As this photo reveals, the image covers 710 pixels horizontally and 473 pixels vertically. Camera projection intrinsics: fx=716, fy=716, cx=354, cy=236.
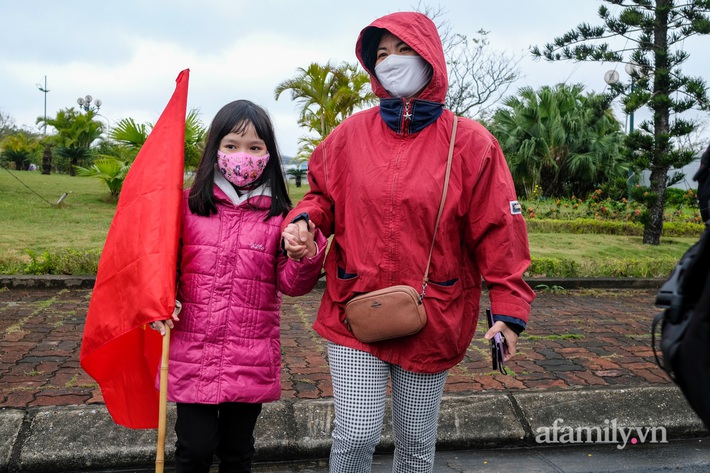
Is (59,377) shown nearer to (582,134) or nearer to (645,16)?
(645,16)

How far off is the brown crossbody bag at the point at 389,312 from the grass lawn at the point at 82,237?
6.41 metres

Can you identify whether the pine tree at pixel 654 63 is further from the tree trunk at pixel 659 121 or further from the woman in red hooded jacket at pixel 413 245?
the woman in red hooded jacket at pixel 413 245

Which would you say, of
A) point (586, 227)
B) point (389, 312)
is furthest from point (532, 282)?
point (586, 227)

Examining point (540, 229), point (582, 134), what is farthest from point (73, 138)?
point (540, 229)

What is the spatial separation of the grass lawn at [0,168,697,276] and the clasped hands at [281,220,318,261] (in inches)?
245

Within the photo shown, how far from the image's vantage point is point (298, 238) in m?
2.59

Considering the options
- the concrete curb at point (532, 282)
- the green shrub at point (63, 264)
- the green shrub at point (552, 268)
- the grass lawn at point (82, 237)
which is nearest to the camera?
the concrete curb at point (532, 282)

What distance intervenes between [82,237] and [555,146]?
57.6 ft

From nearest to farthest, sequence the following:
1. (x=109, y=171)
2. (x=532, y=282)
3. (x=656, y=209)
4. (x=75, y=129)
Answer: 1. (x=532, y=282)
2. (x=656, y=209)
3. (x=109, y=171)
4. (x=75, y=129)

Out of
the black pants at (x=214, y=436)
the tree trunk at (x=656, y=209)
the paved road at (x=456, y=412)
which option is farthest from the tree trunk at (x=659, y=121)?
the black pants at (x=214, y=436)

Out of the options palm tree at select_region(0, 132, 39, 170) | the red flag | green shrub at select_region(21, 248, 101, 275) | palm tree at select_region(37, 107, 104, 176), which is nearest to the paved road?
the red flag

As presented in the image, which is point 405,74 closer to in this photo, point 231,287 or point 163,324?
point 231,287

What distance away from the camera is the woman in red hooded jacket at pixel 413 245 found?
8.51 feet

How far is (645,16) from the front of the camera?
12.2 metres
